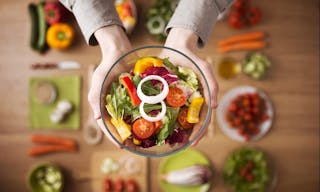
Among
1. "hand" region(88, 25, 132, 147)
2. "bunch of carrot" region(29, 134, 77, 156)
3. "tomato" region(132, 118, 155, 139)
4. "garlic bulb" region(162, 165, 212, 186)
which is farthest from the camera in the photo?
"bunch of carrot" region(29, 134, 77, 156)

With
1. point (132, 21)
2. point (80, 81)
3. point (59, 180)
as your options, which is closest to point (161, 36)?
point (132, 21)

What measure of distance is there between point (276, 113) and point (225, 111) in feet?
0.74

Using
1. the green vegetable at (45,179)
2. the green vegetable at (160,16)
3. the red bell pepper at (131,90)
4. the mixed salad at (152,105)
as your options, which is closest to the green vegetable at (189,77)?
the mixed salad at (152,105)

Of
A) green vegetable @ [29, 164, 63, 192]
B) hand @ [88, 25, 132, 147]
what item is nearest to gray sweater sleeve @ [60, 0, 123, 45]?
hand @ [88, 25, 132, 147]

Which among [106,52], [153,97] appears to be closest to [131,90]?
[153,97]

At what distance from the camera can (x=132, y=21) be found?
158 centimetres

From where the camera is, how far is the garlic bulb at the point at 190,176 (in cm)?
156

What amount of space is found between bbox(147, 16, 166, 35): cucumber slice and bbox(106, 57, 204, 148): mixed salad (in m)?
0.72

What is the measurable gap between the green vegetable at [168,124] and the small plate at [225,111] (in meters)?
0.79

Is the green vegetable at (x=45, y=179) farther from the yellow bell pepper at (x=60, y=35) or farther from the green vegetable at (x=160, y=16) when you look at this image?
the green vegetable at (x=160, y=16)

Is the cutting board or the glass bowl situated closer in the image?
the glass bowl

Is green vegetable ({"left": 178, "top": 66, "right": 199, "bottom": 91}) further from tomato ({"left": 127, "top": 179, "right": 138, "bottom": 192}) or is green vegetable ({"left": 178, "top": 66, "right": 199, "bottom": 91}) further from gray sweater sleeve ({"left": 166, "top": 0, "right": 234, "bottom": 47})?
tomato ({"left": 127, "top": 179, "right": 138, "bottom": 192})

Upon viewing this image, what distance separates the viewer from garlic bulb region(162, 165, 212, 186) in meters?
1.56

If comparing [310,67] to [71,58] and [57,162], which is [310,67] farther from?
[57,162]
